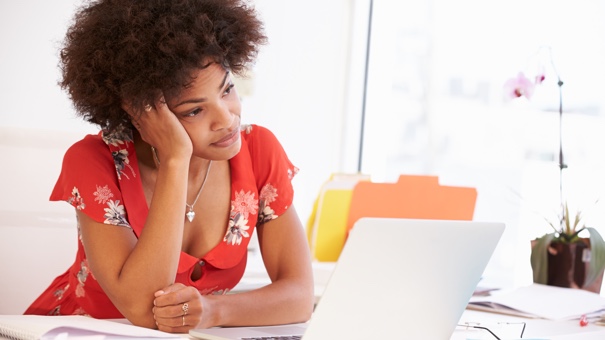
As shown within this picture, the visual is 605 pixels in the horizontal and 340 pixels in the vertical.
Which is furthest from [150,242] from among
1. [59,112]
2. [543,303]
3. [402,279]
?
[59,112]

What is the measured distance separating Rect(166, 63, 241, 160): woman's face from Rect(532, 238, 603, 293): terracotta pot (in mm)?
807

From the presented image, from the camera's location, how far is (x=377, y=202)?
8.30ft

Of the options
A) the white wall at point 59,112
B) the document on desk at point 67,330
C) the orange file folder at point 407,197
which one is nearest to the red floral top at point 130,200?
the white wall at point 59,112

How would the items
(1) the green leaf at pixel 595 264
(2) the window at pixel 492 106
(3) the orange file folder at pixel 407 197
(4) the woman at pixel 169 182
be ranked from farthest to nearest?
(2) the window at pixel 492 106 < (3) the orange file folder at pixel 407 197 < (1) the green leaf at pixel 595 264 < (4) the woman at pixel 169 182

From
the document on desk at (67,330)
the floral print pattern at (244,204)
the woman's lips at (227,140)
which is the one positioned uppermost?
the woman's lips at (227,140)

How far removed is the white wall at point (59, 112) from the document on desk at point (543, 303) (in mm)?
903

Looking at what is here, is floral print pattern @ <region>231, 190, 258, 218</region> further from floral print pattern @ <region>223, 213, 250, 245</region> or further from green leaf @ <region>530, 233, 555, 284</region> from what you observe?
green leaf @ <region>530, 233, 555, 284</region>

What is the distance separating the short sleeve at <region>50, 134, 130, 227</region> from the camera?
144cm

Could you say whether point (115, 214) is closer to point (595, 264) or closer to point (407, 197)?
point (595, 264)

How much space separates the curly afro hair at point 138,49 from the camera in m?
1.42

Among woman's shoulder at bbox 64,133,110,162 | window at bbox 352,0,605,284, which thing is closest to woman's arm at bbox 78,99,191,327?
woman's shoulder at bbox 64,133,110,162

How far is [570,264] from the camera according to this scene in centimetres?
187

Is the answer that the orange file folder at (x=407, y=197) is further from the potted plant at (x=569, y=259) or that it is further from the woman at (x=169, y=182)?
the woman at (x=169, y=182)

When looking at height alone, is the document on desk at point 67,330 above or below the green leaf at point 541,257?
above
